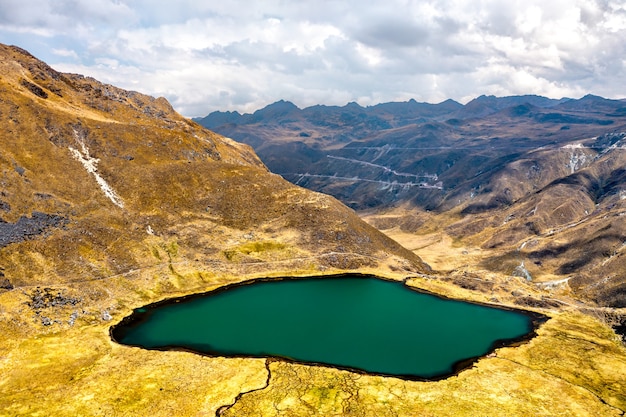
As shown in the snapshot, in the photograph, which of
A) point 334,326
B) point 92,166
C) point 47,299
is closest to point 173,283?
point 47,299

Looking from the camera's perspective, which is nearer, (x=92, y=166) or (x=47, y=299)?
(x=47, y=299)

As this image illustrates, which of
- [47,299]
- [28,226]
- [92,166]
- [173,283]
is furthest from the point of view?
[92,166]

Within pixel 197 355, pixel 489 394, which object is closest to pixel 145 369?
pixel 197 355

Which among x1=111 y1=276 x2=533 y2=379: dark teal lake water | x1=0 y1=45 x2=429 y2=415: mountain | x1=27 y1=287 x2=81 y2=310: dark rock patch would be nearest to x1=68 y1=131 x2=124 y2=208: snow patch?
x1=0 y1=45 x2=429 y2=415: mountain

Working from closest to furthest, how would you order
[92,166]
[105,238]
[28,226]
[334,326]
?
[334,326], [28,226], [105,238], [92,166]

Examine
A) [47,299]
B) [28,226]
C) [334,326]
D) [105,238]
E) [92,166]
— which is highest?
[92,166]

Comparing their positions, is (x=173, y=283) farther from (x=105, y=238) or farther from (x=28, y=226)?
(x=28, y=226)

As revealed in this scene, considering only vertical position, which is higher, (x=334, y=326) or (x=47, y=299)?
(x=47, y=299)

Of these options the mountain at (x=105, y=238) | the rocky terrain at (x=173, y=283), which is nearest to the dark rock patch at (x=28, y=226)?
the mountain at (x=105, y=238)

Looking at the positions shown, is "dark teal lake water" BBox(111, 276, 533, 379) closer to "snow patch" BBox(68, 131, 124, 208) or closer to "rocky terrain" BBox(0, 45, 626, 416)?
"rocky terrain" BBox(0, 45, 626, 416)
